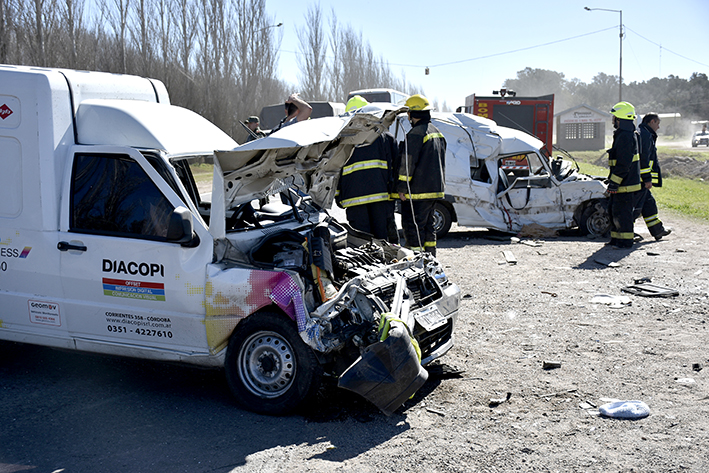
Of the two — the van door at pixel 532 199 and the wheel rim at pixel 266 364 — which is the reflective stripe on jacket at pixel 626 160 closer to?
the van door at pixel 532 199

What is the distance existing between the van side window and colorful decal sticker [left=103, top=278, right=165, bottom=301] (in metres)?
0.34

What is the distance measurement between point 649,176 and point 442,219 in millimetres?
3569

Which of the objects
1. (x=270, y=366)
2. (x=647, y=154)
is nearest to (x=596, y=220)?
(x=647, y=154)

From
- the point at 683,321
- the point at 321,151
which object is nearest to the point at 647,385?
the point at 683,321

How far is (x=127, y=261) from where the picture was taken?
177 inches

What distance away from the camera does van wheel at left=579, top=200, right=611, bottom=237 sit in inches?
441

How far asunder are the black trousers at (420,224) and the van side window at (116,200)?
3.69 metres

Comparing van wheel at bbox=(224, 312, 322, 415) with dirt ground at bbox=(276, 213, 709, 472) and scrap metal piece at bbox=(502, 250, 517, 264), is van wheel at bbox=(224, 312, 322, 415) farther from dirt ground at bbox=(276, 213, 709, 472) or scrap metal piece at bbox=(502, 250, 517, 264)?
scrap metal piece at bbox=(502, 250, 517, 264)

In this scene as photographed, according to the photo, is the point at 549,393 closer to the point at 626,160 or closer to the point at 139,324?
the point at 139,324

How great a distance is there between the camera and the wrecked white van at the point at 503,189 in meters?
11.2

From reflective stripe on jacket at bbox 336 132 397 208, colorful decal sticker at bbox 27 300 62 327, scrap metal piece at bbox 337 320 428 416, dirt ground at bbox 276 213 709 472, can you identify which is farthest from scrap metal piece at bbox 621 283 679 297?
colorful decal sticker at bbox 27 300 62 327

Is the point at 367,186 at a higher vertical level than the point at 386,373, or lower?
higher

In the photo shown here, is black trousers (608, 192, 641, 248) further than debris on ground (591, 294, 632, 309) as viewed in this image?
Yes

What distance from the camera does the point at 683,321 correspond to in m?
6.35
